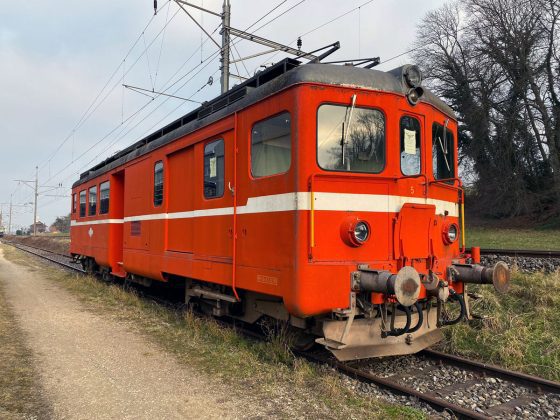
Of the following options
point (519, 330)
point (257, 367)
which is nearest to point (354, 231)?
point (257, 367)

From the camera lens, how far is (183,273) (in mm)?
7328

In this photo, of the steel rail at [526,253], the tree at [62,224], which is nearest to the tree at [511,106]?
the steel rail at [526,253]

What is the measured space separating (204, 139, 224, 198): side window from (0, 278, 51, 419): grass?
304 centimetres

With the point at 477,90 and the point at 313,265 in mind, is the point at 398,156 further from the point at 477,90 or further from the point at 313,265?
the point at 477,90

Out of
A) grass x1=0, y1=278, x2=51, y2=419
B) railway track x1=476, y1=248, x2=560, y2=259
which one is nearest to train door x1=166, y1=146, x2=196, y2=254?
grass x1=0, y1=278, x2=51, y2=419

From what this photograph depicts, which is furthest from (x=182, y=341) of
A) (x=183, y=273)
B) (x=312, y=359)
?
(x=312, y=359)

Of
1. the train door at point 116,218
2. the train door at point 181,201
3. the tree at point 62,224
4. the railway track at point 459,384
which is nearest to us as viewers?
the railway track at point 459,384

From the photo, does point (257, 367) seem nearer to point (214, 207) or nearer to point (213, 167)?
point (214, 207)

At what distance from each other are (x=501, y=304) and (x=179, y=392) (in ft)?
19.5

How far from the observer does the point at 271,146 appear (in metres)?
5.45

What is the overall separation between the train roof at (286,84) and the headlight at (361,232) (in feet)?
5.00

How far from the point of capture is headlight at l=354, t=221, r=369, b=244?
16.3ft

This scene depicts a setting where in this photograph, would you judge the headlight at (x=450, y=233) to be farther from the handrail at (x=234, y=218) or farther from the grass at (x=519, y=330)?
the handrail at (x=234, y=218)

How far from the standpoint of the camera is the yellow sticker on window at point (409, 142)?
5512 mm
